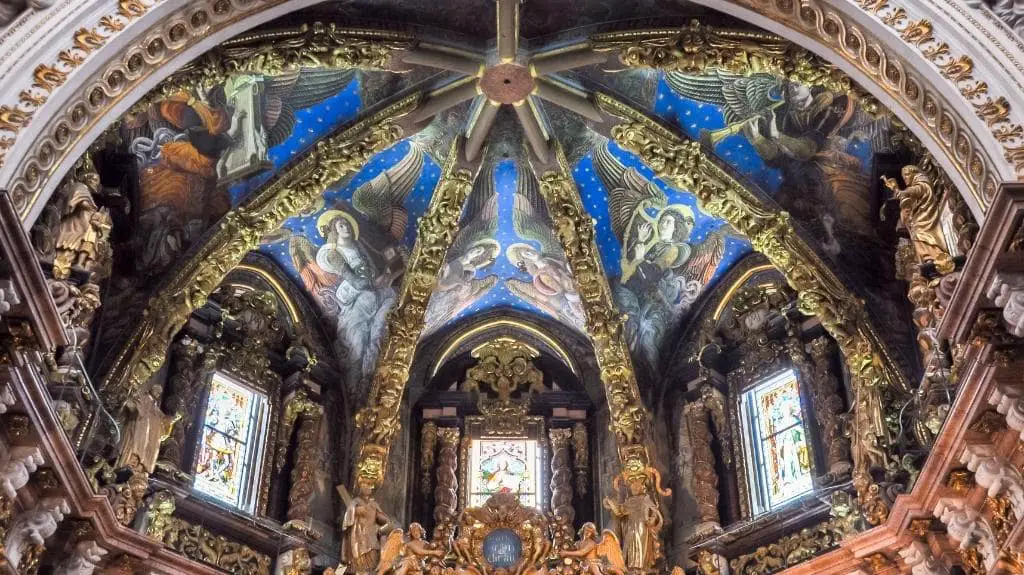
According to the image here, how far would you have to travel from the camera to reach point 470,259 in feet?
56.6

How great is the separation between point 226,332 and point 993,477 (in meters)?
9.70

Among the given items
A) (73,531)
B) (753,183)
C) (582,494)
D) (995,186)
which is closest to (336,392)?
(582,494)

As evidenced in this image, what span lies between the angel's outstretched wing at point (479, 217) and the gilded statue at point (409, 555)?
465cm

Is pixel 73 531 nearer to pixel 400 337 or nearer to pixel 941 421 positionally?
pixel 400 337

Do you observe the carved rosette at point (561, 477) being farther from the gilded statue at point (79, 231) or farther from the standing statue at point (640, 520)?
the gilded statue at point (79, 231)

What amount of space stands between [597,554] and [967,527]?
14.0 feet

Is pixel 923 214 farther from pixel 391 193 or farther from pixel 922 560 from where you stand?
pixel 391 193

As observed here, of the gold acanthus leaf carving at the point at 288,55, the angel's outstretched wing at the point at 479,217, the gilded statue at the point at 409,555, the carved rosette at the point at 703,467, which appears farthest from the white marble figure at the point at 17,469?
the carved rosette at the point at 703,467

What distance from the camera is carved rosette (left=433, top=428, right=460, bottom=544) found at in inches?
625

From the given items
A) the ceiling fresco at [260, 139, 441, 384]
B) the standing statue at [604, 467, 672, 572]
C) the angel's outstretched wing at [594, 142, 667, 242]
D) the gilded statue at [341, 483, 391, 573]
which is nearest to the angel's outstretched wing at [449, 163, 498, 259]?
the ceiling fresco at [260, 139, 441, 384]

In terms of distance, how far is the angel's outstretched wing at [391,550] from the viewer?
45.0ft

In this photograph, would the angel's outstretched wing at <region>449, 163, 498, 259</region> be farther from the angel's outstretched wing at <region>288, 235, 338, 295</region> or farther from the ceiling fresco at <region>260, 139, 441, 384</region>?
the angel's outstretched wing at <region>288, 235, 338, 295</region>

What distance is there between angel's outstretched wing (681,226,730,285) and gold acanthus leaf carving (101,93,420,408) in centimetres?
454

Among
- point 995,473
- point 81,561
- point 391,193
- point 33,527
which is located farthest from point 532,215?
point 33,527
